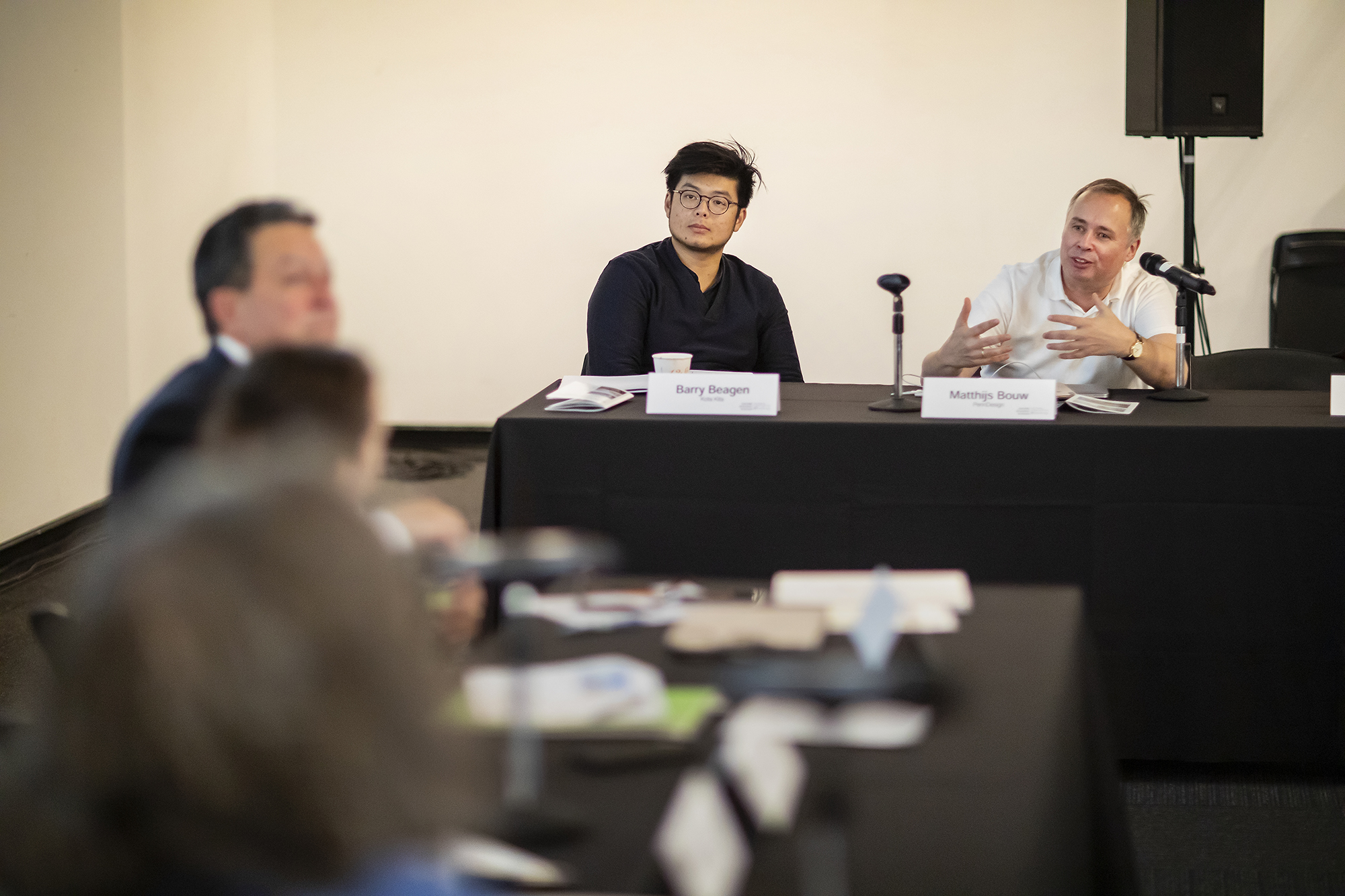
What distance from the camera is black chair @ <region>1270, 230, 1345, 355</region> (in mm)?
4691

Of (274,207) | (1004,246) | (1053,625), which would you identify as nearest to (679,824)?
(1053,625)

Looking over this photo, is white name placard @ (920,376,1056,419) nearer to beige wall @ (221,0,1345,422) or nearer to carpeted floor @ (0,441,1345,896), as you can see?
carpeted floor @ (0,441,1345,896)

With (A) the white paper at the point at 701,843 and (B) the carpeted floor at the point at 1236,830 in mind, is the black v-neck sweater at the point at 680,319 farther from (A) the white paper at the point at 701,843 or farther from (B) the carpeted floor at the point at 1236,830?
(A) the white paper at the point at 701,843

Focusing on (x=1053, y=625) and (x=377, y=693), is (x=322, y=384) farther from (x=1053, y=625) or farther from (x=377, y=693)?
(x=1053, y=625)

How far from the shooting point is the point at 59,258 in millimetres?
4062

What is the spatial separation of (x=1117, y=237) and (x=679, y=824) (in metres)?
2.28

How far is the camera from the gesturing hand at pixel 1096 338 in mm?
2551

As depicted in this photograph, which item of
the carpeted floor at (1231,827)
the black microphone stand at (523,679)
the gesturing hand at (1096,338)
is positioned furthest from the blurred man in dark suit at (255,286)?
the gesturing hand at (1096,338)

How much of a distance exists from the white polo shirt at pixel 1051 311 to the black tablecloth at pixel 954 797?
1784 millimetres

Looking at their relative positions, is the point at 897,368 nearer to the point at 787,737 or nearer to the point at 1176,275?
the point at 1176,275

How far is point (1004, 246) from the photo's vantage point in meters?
5.38

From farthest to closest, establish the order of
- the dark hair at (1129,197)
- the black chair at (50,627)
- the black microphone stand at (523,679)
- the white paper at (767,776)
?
the dark hair at (1129,197) → the black chair at (50,627) → the white paper at (767,776) → the black microphone stand at (523,679)

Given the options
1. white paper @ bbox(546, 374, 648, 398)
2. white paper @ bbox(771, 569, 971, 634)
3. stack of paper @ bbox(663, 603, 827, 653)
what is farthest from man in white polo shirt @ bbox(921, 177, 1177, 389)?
stack of paper @ bbox(663, 603, 827, 653)

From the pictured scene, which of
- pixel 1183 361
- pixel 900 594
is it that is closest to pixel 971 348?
pixel 1183 361
